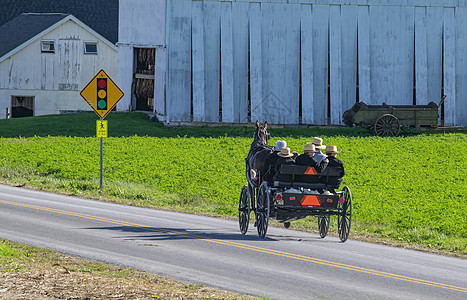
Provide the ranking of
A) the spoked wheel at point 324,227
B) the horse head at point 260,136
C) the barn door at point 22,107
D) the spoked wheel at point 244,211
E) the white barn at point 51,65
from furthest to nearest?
the barn door at point 22,107
the white barn at point 51,65
the horse head at point 260,136
the spoked wheel at point 324,227
the spoked wheel at point 244,211

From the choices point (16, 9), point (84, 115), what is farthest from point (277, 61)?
point (16, 9)

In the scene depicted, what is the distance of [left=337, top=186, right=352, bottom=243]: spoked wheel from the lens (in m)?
14.0

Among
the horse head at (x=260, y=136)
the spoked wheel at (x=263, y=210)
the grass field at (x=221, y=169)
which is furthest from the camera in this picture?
the grass field at (x=221, y=169)

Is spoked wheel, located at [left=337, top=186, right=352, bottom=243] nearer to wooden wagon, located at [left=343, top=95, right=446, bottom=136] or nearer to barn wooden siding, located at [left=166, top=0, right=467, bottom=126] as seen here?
wooden wagon, located at [left=343, top=95, right=446, bottom=136]

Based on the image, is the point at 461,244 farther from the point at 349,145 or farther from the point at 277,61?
the point at 277,61

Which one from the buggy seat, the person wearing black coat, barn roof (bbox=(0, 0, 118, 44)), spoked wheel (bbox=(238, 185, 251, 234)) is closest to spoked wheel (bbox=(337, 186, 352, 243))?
the buggy seat

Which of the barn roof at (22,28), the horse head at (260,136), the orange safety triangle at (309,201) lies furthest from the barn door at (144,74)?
the orange safety triangle at (309,201)

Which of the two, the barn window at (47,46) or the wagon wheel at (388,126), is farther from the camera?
the barn window at (47,46)

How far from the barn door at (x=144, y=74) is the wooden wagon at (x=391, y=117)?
13.1 m

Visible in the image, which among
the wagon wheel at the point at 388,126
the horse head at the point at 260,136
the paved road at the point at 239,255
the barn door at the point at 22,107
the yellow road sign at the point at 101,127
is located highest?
the barn door at the point at 22,107

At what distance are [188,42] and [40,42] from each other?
1409 cm

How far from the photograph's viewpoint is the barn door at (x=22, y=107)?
46.4m

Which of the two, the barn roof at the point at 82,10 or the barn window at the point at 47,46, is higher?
the barn roof at the point at 82,10

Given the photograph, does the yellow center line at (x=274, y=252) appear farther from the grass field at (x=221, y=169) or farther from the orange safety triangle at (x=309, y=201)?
the grass field at (x=221, y=169)
